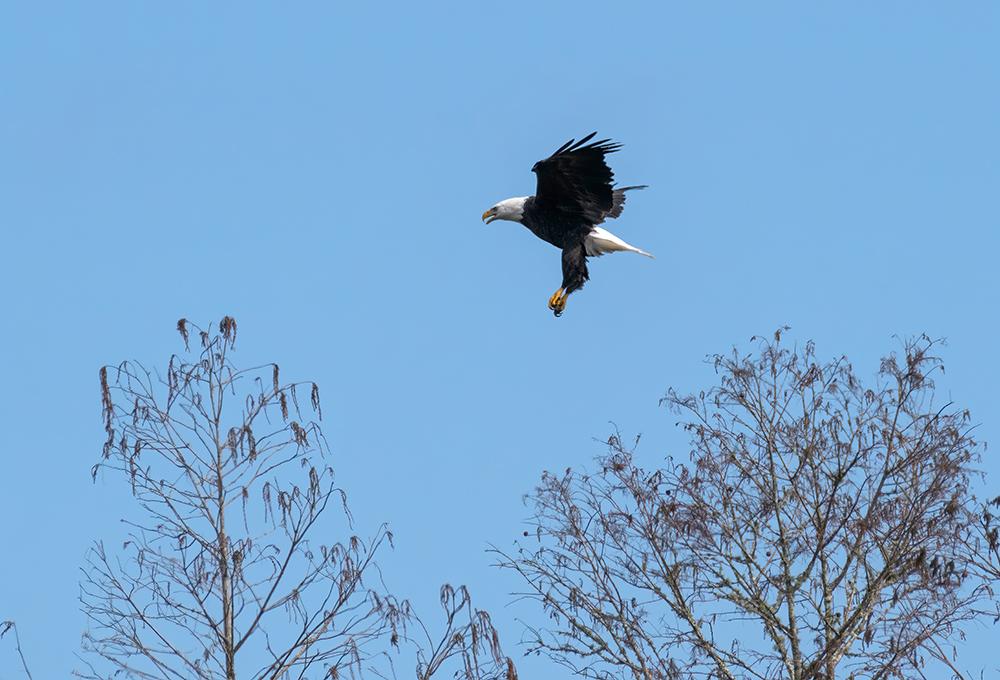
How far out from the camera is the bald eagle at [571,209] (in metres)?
13.6

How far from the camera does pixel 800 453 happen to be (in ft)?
36.9

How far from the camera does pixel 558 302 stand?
14.2m

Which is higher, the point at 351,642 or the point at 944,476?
the point at 944,476

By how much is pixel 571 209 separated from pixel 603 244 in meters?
0.62

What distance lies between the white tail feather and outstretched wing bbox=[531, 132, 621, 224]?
0.29 m

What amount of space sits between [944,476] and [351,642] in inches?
161

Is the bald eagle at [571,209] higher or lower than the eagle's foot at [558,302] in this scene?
higher

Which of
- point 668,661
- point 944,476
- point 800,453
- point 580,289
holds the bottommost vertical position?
point 668,661

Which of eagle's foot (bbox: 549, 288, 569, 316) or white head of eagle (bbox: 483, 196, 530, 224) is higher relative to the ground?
white head of eagle (bbox: 483, 196, 530, 224)

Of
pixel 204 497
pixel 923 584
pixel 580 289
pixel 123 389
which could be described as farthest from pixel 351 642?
pixel 580 289

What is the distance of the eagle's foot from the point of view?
46.4ft

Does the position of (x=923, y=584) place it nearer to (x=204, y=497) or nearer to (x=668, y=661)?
(x=668, y=661)

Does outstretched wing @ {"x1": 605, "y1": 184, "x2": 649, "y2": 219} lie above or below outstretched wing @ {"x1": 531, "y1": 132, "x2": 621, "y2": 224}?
above

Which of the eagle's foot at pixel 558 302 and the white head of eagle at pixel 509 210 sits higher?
the white head of eagle at pixel 509 210
